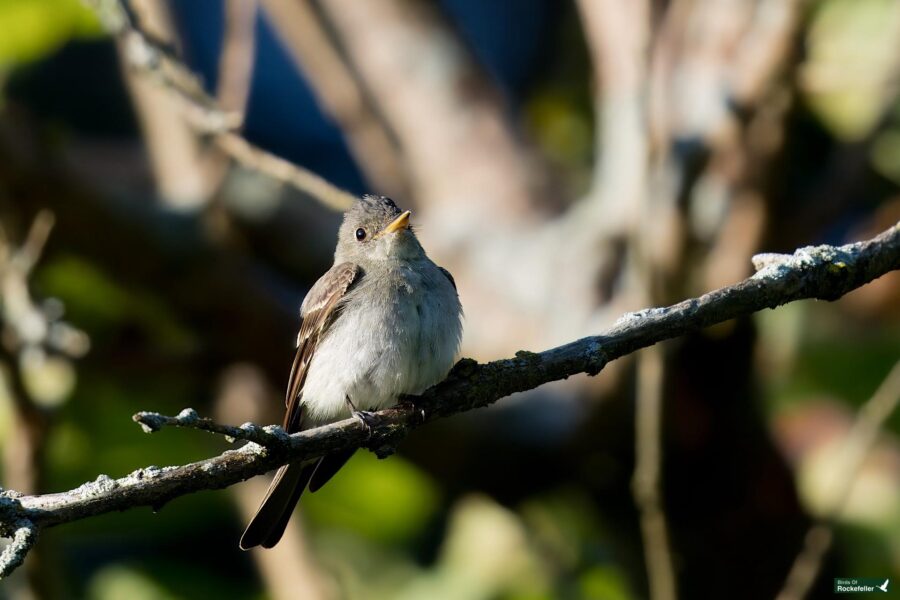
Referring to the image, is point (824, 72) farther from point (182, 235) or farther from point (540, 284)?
point (182, 235)

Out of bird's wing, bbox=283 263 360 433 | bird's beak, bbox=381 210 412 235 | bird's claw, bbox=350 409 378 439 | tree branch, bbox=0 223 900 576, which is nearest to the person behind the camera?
tree branch, bbox=0 223 900 576

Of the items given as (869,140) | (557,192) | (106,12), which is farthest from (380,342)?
(557,192)

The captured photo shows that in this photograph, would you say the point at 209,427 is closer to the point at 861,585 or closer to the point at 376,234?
the point at 376,234

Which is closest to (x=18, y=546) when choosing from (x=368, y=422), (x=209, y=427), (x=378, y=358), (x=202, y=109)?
(x=209, y=427)

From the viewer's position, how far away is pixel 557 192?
22.7 feet

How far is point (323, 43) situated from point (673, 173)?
9.95 feet

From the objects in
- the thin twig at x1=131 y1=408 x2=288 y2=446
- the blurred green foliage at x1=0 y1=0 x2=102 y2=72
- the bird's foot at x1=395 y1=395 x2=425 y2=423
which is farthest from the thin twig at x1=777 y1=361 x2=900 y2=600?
the blurred green foliage at x1=0 y1=0 x2=102 y2=72

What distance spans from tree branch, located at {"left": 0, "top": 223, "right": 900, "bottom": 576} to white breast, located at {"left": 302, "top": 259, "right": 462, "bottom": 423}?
659 mm

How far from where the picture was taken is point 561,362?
2719 millimetres

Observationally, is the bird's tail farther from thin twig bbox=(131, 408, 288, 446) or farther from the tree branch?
thin twig bbox=(131, 408, 288, 446)

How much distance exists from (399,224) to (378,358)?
0.71 metres

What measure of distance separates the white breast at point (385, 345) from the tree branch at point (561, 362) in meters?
0.66

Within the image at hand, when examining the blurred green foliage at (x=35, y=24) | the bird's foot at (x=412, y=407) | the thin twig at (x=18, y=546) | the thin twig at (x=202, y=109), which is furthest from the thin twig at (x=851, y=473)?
the blurred green foliage at (x=35, y=24)

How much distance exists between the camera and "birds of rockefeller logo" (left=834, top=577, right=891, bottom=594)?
15.6 feet
